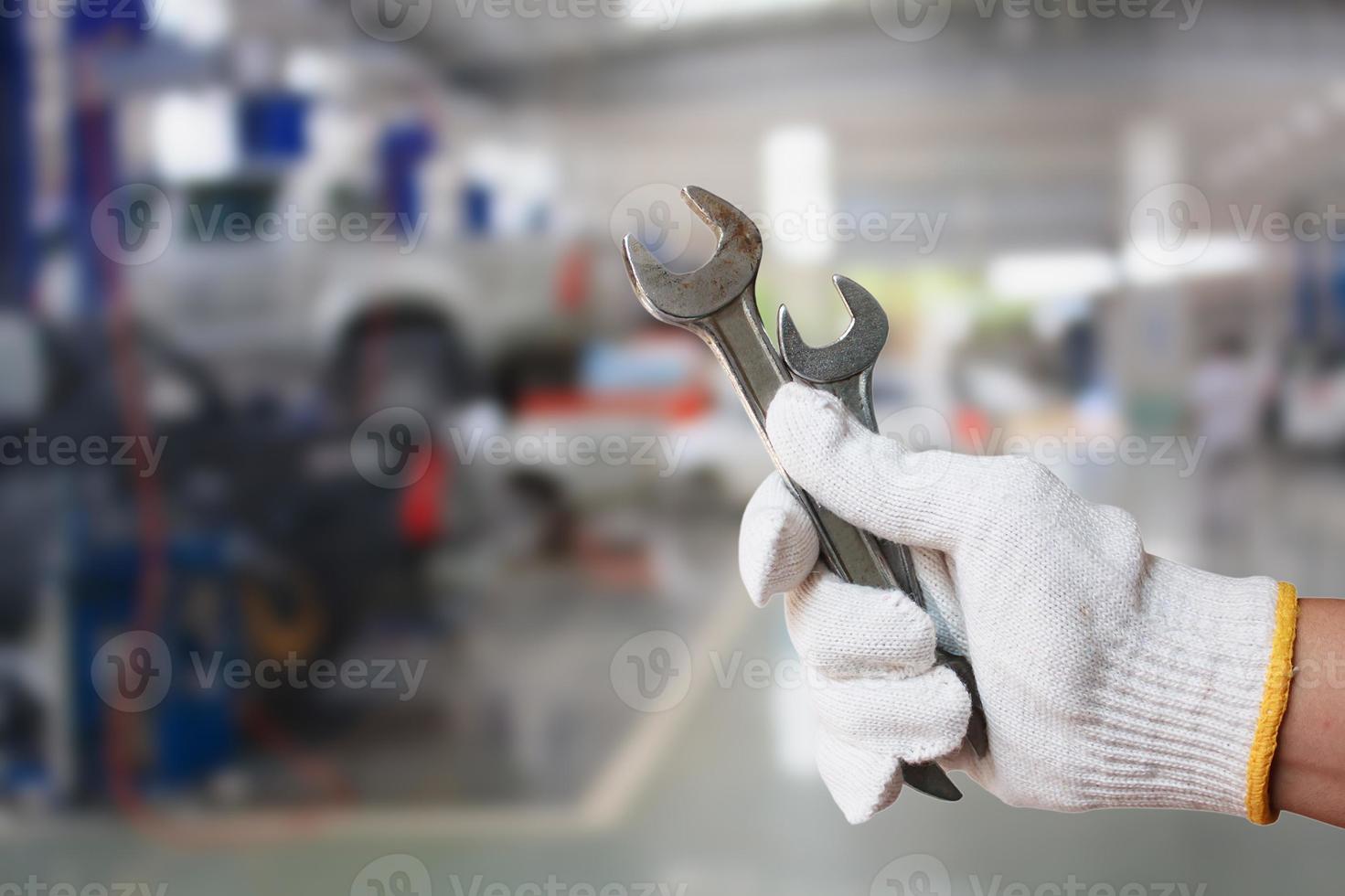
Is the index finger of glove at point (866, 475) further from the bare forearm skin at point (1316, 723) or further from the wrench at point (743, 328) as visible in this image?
the bare forearm skin at point (1316, 723)

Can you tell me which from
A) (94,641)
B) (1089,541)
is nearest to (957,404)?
(1089,541)

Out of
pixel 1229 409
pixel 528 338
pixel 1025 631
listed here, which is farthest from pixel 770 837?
pixel 1025 631

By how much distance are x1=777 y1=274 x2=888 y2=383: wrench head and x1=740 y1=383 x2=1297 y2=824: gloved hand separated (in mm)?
32

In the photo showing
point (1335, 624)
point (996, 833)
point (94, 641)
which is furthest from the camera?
point (94, 641)

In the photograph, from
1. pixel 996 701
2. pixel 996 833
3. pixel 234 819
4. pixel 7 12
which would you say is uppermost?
pixel 7 12

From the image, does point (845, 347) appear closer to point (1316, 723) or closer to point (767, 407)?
point (767, 407)

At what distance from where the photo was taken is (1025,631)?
0.68 metres

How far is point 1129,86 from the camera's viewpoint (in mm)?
2406

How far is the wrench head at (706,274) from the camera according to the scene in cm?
71

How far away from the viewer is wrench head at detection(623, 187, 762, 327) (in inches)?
28.0

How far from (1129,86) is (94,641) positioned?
2.56 m

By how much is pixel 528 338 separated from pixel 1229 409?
1.57 m

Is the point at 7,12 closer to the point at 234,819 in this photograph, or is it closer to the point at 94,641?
the point at 94,641

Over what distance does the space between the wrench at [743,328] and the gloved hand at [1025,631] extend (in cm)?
2
